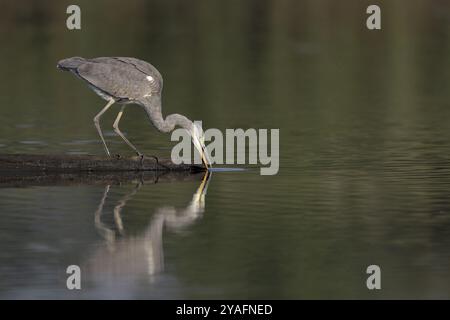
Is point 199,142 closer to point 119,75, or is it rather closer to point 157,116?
point 157,116

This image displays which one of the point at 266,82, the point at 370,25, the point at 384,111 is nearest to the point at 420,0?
the point at 370,25

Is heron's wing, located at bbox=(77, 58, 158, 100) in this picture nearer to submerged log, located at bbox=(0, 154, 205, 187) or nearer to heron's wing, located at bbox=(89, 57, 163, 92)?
heron's wing, located at bbox=(89, 57, 163, 92)

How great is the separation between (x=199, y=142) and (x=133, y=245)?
514 centimetres

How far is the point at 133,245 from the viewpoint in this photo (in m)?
15.4

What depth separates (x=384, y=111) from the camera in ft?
91.9

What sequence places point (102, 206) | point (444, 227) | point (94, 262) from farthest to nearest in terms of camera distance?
point (102, 206) < point (444, 227) < point (94, 262)

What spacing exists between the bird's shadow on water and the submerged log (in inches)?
42.0

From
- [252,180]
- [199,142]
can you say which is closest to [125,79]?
[199,142]

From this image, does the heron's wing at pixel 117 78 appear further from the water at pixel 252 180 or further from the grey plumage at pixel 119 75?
the water at pixel 252 180

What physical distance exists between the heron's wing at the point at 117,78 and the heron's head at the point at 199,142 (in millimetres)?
786

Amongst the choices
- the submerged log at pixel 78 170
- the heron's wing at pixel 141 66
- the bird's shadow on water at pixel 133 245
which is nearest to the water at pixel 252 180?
the bird's shadow on water at pixel 133 245

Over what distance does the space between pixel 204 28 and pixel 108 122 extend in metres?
18.3

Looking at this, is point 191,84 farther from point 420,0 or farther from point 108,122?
point 420,0
